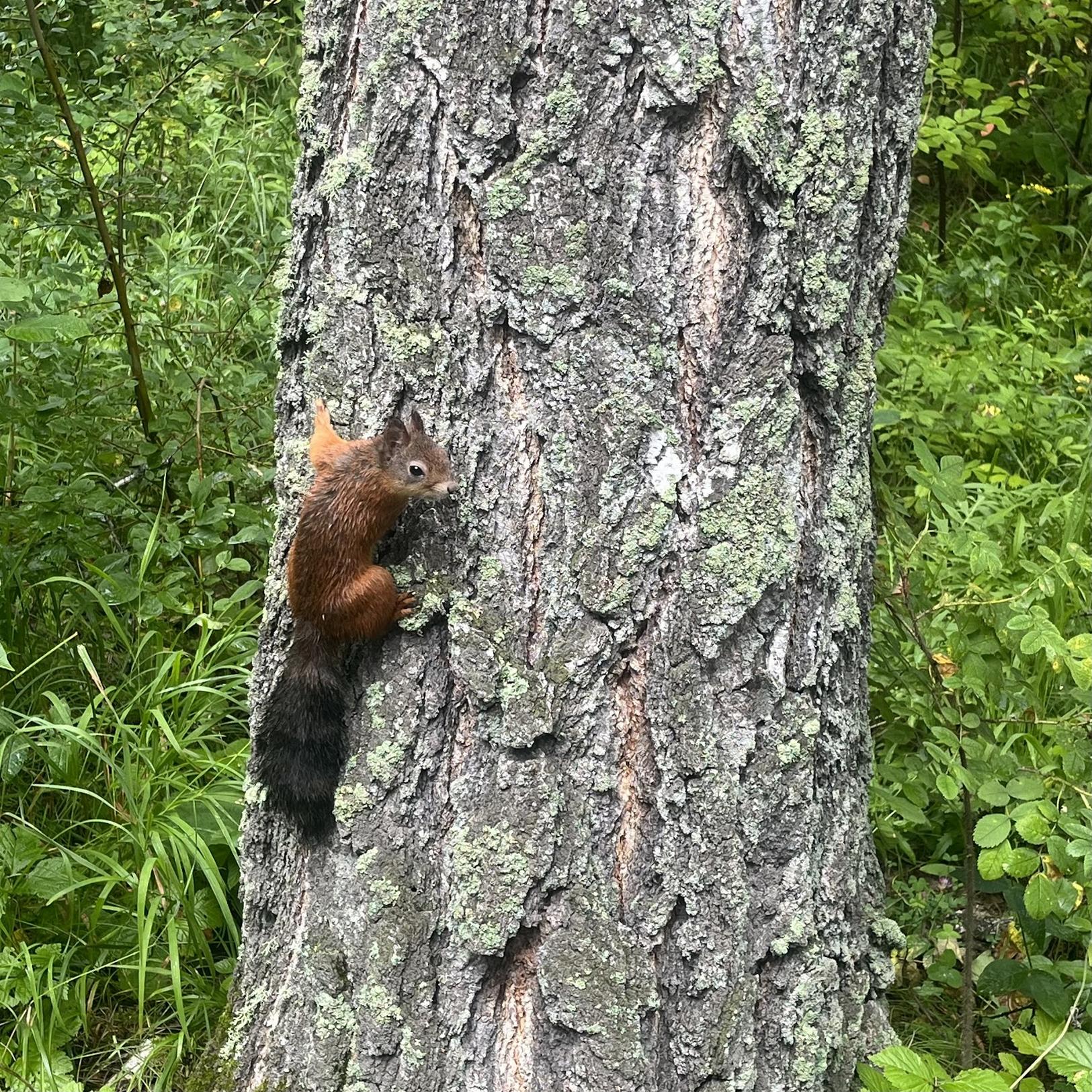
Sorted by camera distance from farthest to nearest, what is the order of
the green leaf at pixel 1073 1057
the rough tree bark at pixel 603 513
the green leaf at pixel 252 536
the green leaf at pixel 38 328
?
the green leaf at pixel 252 536 < the green leaf at pixel 38 328 < the green leaf at pixel 1073 1057 < the rough tree bark at pixel 603 513

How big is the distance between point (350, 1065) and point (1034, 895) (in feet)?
3.89

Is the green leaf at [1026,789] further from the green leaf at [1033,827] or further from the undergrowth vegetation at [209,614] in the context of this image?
the green leaf at [1033,827]

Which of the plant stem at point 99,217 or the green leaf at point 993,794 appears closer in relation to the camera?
the green leaf at point 993,794

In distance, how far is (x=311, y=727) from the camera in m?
1.92

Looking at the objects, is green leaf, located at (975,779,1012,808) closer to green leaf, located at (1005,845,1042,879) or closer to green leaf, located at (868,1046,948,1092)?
green leaf, located at (1005,845,1042,879)

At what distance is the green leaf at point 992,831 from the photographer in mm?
1940

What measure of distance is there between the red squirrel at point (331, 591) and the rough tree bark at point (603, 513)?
0.14ft

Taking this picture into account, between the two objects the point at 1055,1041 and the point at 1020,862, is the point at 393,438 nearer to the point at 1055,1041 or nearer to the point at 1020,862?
the point at 1020,862

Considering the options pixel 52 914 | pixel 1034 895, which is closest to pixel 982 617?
pixel 1034 895

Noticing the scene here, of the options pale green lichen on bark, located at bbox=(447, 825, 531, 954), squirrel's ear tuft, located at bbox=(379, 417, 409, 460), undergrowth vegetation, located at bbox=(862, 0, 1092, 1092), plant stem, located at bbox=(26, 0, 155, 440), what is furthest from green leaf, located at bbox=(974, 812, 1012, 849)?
plant stem, located at bbox=(26, 0, 155, 440)

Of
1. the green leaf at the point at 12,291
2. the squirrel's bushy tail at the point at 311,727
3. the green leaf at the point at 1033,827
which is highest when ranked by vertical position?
the green leaf at the point at 12,291

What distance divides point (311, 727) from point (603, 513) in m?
0.63

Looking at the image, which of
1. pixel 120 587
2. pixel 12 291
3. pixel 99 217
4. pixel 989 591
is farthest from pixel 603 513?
pixel 99 217

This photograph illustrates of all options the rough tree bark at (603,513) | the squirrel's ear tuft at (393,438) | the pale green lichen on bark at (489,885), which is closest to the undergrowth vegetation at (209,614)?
the rough tree bark at (603,513)
